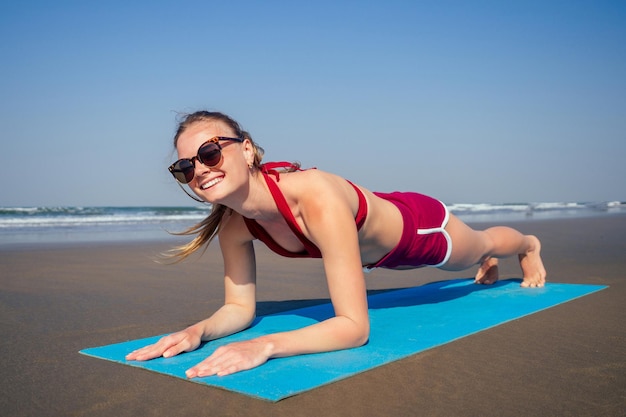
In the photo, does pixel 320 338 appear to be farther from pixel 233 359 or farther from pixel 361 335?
pixel 233 359

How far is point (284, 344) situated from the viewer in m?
2.65

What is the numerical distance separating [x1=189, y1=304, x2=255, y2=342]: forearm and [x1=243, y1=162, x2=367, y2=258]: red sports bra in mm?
429

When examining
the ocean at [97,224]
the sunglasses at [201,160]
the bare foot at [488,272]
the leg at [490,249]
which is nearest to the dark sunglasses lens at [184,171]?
the sunglasses at [201,160]

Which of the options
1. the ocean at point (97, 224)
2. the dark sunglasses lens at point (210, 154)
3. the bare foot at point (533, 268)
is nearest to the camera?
the dark sunglasses lens at point (210, 154)

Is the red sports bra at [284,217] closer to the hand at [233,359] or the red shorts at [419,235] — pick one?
the red shorts at [419,235]

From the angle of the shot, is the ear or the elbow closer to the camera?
the elbow

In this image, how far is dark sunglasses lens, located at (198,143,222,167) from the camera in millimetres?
2775

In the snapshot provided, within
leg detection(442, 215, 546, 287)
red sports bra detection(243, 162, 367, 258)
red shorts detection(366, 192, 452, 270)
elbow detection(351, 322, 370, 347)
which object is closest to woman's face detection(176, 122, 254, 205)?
red sports bra detection(243, 162, 367, 258)

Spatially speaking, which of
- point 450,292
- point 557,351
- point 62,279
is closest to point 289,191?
point 557,351

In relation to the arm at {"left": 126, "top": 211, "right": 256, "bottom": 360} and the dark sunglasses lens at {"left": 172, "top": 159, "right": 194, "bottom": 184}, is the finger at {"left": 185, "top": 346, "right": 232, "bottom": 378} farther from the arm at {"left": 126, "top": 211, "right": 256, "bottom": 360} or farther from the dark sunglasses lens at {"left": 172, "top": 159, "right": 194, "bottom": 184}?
the dark sunglasses lens at {"left": 172, "top": 159, "right": 194, "bottom": 184}

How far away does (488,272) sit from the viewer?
17.5ft

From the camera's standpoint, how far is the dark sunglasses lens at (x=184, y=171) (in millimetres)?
2834

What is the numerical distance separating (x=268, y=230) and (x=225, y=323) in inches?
22.8

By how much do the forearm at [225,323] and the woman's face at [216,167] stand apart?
0.70 metres
